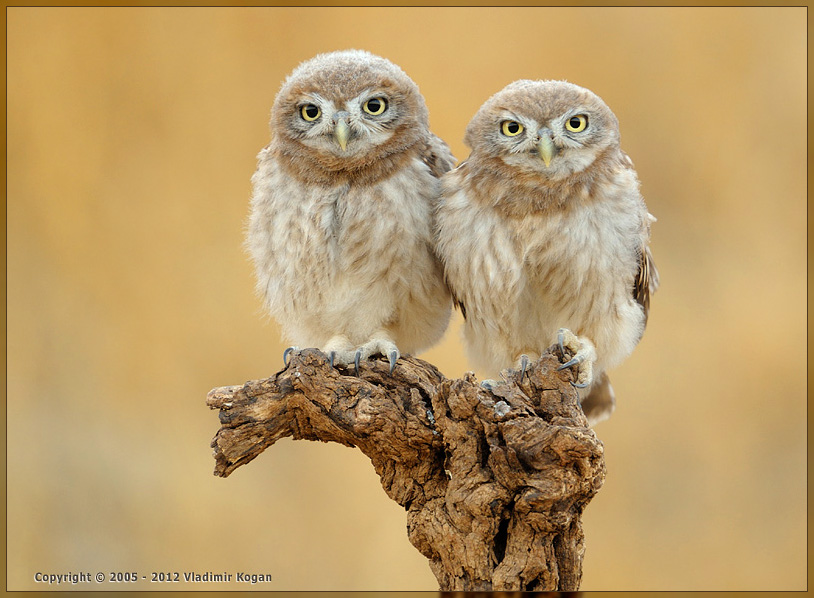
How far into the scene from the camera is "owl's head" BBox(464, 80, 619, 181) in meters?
2.75

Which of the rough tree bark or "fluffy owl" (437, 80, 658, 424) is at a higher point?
"fluffy owl" (437, 80, 658, 424)

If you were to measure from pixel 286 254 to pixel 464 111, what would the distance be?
8.14 ft

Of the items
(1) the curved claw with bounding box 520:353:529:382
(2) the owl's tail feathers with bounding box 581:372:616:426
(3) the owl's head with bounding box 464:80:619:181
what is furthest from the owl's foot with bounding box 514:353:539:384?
(3) the owl's head with bounding box 464:80:619:181

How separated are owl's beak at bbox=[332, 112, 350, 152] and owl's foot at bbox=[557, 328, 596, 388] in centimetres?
94

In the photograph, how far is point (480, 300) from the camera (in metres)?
3.04

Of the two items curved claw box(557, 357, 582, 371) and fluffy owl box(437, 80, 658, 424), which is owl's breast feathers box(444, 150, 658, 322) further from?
curved claw box(557, 357, 582, 371)

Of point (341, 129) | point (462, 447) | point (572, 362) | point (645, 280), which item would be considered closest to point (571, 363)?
point (572, 362)

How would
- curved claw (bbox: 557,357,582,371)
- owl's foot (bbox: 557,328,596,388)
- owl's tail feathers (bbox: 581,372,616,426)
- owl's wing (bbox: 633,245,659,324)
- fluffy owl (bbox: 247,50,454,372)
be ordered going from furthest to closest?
owl's tail feathers (bbox: 581,372,616,426), owl's wing (bbox: 633,245,659,324), fluffy owl (bbox: 247,50,454,372), owl's foot (bbox: 557,328,596,388), curved claw (bbox: 557,357,582,371)

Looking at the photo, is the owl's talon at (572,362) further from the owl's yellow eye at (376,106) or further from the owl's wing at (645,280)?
the owl's yellow eye at (376,106)

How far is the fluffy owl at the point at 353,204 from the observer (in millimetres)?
2965

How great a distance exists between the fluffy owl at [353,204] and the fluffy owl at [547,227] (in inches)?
5.0

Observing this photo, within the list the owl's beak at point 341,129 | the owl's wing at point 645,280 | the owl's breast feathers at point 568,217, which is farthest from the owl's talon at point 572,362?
the owl's beak at point 341,129

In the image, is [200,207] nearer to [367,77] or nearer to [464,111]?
[464,111]

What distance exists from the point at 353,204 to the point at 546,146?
69 centimetres
